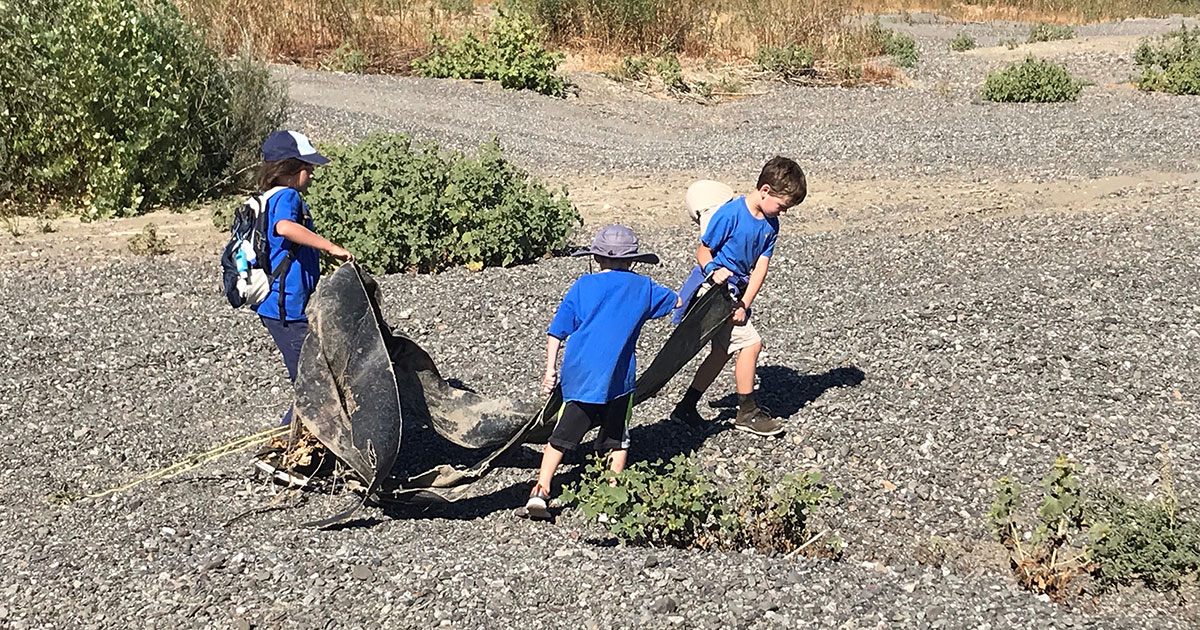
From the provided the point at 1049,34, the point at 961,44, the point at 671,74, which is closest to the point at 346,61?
the point at 671,74

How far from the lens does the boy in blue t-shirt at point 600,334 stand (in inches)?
193

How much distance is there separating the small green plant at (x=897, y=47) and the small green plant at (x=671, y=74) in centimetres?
430

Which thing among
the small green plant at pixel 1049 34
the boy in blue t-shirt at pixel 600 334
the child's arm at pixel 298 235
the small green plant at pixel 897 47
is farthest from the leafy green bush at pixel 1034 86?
the child's arm at pixel 298 235

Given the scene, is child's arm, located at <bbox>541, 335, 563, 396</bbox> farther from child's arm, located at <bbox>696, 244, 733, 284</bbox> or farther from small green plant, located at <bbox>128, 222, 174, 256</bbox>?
small green plant, located at <bbox>128, 222, 174, 256</bbox>

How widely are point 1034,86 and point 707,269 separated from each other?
1297cm

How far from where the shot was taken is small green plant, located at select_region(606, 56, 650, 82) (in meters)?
18.1

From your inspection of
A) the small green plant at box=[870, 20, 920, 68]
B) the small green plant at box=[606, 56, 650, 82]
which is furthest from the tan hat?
the small green plant at box=[870, 20, 920, 68]

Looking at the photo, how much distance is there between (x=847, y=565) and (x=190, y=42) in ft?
28.3

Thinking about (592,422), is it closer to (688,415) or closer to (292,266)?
(688,415)

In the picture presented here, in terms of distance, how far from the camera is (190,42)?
1121 centimetres

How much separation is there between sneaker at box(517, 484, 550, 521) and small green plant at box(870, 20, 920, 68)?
16911mm

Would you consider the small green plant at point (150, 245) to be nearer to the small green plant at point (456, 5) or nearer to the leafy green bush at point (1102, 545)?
the leafy green bush at point (1102, 545)

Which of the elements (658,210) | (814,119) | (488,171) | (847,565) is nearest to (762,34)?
(814,119)

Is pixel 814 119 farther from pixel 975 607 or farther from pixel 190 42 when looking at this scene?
pixel 975 607
